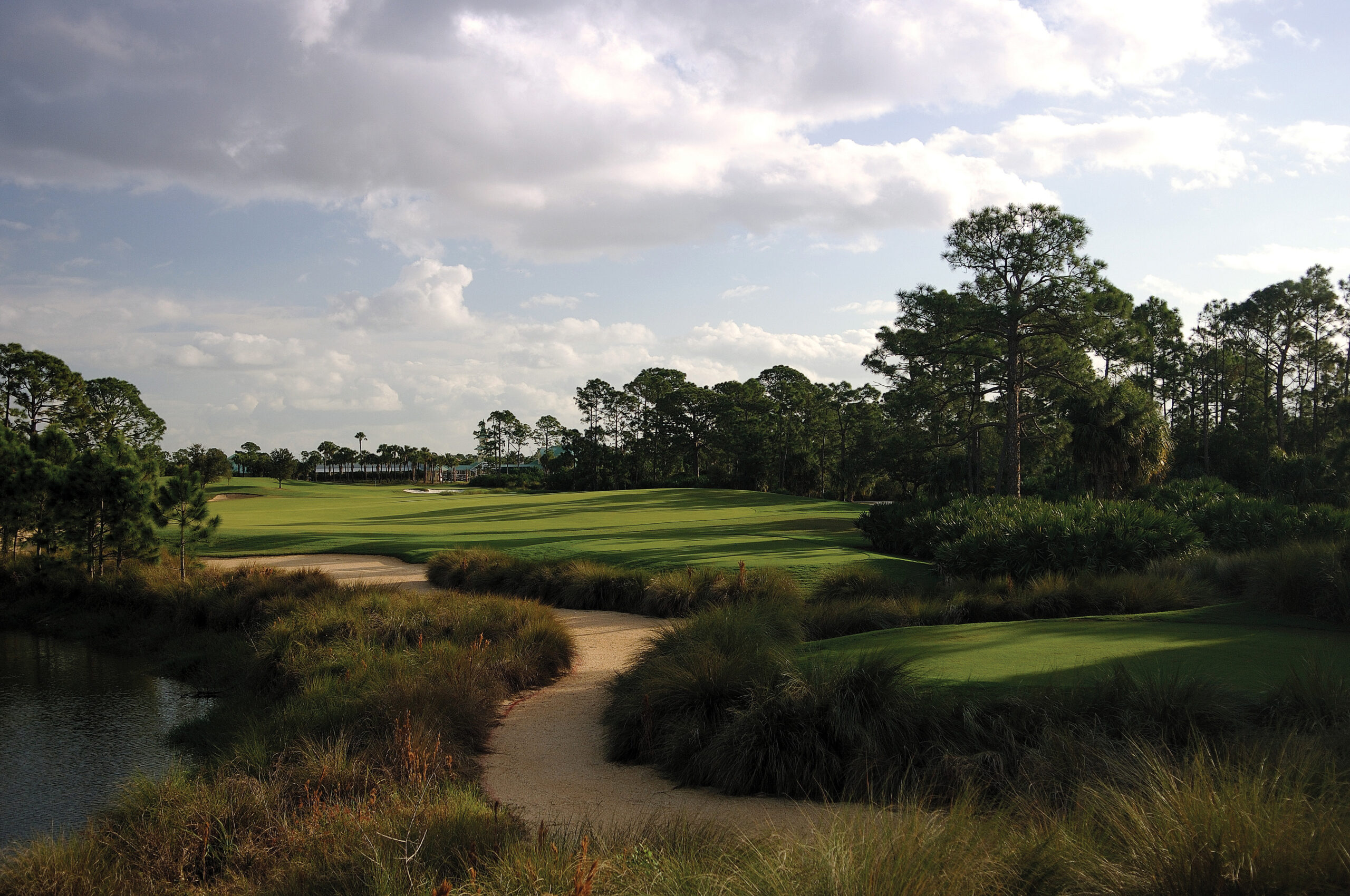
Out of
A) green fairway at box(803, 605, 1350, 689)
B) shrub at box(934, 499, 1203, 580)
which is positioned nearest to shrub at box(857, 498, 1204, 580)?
shrub at box(934, 499, 1203, 580)

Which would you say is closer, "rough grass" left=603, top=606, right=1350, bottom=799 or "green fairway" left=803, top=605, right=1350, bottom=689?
"rough grass" left=603, top=606, right=1350, bottom=799

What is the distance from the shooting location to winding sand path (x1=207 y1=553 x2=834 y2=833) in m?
5.71

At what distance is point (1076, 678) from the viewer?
270 inches

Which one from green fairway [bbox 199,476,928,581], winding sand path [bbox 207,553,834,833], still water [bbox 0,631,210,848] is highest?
green fairway [bbox 199,476,928,581]

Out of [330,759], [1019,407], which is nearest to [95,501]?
[330,759]

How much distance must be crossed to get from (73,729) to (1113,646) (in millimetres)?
12845

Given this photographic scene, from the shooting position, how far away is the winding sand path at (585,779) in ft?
18.7

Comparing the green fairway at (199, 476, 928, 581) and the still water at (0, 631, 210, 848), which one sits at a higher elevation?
the green fairway at (199, 476, 928, 581)

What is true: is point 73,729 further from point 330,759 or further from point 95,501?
point 95,501

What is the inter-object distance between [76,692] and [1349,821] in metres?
15.7

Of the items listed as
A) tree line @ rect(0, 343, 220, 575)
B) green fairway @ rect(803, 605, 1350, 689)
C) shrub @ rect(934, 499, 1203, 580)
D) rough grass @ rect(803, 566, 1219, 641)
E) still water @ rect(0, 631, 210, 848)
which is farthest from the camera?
tree line @ rect(0, 343, 220, 575)

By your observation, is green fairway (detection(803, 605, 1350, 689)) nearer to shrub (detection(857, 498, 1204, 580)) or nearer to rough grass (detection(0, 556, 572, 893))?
rough grass (detection(0, 556, 572, 893))

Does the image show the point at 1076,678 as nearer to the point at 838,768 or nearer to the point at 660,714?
the point at 838,768

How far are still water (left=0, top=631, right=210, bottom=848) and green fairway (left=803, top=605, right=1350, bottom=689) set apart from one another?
755 centimetres
